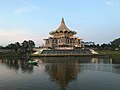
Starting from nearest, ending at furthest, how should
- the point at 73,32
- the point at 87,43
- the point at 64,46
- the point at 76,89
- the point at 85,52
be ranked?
1. the point at 76,89
2. the point at 85,52
3. the point at 64,46
4. the point at 73,32
5. the point at 87,43

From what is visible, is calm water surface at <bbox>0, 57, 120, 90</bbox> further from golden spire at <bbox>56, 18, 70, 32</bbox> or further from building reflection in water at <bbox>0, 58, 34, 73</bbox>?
golden spire at <bbox>56, 18, 70, 32</bbox>

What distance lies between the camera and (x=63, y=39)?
8544 centimetres

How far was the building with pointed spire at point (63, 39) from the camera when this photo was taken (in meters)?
85.1

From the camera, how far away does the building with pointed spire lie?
85125mm

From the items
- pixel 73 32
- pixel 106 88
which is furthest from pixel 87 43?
pixel 106 88

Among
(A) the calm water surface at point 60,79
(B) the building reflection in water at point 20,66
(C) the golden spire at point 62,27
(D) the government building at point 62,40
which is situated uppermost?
(C) the golden spire at point 62,27

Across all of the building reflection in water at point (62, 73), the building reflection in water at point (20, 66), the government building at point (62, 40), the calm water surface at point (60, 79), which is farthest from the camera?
the government building at point (62, 40)

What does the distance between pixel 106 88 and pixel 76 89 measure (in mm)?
2708

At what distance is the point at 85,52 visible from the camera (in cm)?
7231

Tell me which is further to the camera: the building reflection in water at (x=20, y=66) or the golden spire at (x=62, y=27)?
the golden spire at (x=62, y=27)

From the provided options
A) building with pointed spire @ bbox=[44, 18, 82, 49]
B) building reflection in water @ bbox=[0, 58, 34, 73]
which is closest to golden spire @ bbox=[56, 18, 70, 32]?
building with pointed spire @ bbox=[44, 18, 82, 49]

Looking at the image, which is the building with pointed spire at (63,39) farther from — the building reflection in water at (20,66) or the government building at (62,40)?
the building reflection in water at (20,66)

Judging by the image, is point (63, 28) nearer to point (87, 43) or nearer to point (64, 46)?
point (64, 46)

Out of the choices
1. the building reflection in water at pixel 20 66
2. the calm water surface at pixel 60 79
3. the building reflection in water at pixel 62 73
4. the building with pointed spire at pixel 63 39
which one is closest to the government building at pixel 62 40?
the building with pointed spire at pixel 63 39
